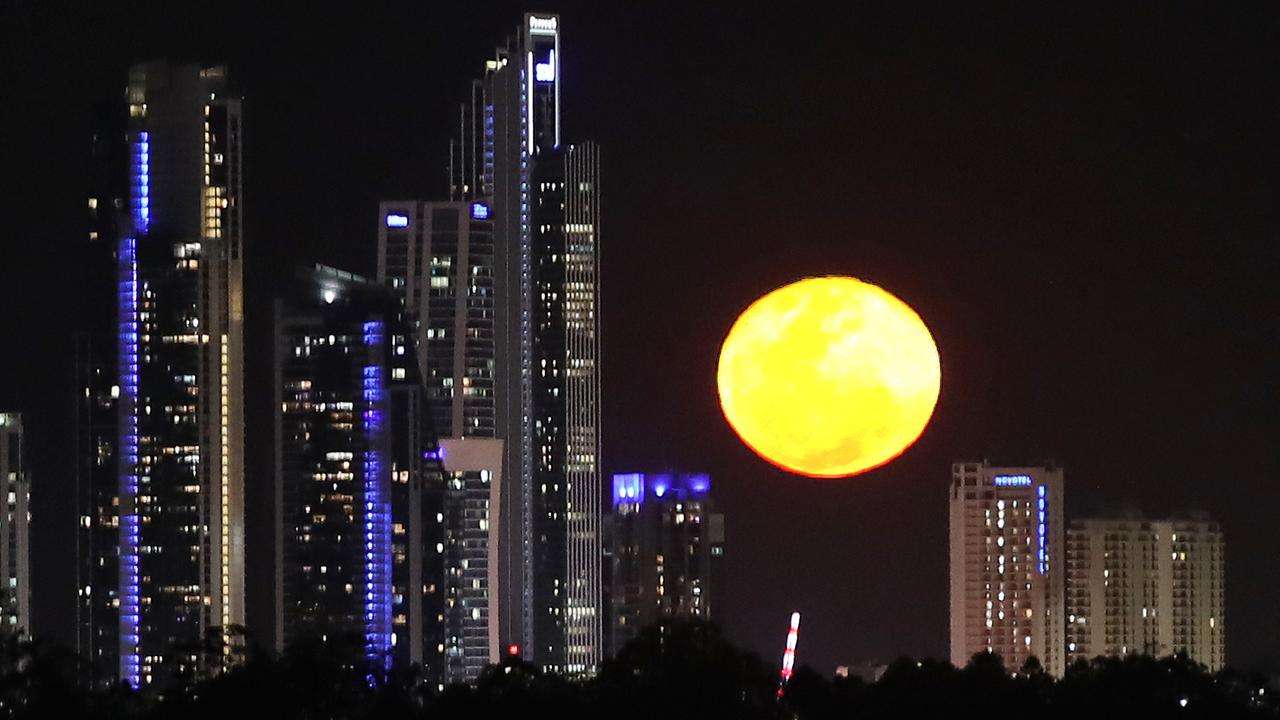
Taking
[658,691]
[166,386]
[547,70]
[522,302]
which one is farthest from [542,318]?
[658,691]

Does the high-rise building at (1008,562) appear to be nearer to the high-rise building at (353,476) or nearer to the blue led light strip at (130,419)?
the high-rise building at (353,476)

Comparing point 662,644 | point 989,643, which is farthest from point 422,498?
point 662,644

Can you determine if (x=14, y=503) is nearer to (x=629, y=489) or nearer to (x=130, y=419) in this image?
(x=130, y=419)

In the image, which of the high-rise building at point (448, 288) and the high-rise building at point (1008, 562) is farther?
the high-rise building at point (448, 288)

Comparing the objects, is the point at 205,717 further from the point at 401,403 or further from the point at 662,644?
the point at 401,403

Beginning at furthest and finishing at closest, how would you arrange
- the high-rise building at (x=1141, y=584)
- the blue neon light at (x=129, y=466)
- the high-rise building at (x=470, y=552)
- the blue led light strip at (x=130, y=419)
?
the high-rise building at (x=1141, y=584)
the high-rise building at (x=470, y=552)
the blue led light strip at (x=130, y=419)
the blue neon light at (x=129, y=466)

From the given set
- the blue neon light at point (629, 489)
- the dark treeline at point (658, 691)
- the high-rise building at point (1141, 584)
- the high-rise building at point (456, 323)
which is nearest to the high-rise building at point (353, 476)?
the high-rise building at point (456, 323)

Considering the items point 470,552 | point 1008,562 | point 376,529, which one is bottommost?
point 1008,562
